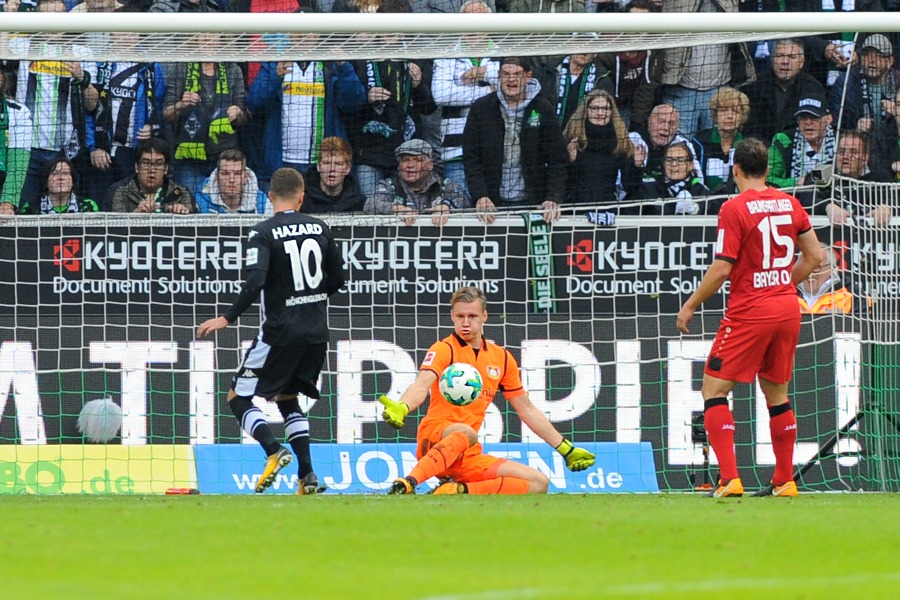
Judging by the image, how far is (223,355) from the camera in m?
10.9

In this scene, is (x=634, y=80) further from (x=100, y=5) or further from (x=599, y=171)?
(x=100, y=5)

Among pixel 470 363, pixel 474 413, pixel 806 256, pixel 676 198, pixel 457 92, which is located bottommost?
pixel 474 413

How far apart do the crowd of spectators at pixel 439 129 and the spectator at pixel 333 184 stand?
12 millimetres

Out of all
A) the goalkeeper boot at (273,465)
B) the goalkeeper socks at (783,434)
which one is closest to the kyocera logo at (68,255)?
the goalkeeper boot at (273,465)

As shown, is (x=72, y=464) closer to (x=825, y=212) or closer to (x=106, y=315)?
(x=106, y=315)

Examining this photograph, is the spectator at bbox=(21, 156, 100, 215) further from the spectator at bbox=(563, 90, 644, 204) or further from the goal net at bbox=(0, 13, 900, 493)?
the spectator at bbox=(563, 90, 644, 204)

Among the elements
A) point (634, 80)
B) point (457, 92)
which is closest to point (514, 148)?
point (457, 92)

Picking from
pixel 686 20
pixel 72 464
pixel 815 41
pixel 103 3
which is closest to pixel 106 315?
pixel 72 464

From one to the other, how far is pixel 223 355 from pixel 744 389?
13.4ft

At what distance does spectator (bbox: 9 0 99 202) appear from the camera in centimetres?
1188

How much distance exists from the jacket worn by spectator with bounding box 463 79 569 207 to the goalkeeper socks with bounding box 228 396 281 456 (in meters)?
4.00

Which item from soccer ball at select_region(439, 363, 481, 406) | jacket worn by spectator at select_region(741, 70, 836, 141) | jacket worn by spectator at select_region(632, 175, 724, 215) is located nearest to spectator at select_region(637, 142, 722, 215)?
jacket worn by spectator at select_region(632, 175, 724, 215)

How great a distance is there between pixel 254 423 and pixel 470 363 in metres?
1.44

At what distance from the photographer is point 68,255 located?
10.9 m
